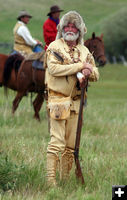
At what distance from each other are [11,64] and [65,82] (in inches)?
307

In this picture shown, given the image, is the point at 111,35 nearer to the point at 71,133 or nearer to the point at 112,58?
the point at 112,58

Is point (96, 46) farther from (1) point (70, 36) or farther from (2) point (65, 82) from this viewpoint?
(2) point (65, 82)

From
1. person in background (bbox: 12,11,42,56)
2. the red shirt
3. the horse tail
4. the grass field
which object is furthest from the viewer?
person in background (bbox: 12,11,42,56)

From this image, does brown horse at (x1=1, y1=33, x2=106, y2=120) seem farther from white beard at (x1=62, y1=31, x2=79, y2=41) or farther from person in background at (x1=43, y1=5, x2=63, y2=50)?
white beard at (x1=62, y1=31, x2=79, y2=41)

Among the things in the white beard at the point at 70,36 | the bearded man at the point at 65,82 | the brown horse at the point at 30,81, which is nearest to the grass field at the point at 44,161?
the bearded man at the point at 65,82

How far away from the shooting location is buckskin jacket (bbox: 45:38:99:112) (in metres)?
5.85

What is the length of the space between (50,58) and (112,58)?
3029 inches

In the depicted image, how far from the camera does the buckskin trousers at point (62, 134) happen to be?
6.00 meters

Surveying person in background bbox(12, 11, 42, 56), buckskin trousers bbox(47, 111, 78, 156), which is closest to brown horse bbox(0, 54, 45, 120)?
person in background bbox(12, 11, 42, 56)

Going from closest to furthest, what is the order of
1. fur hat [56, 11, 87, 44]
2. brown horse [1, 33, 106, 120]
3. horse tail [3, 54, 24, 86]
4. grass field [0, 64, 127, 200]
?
grass field [0, 64, 127, 200] < fur hat [56, 11, 87, 44] < brown horse [1, 33, 106, 120] < horse tail [3, 54, 24, 86]

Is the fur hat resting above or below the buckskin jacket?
above

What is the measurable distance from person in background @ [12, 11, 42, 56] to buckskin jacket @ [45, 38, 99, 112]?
7723 millimetres

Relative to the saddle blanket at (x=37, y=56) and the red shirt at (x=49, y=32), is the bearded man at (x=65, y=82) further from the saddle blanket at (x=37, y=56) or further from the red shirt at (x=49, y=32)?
the saddle blanket at (x=37, y=56)

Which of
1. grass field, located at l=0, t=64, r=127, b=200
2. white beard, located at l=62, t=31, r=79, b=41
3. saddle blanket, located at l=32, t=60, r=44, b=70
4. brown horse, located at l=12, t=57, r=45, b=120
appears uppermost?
white beard, located at l=62, t=31, r=79, b=41
